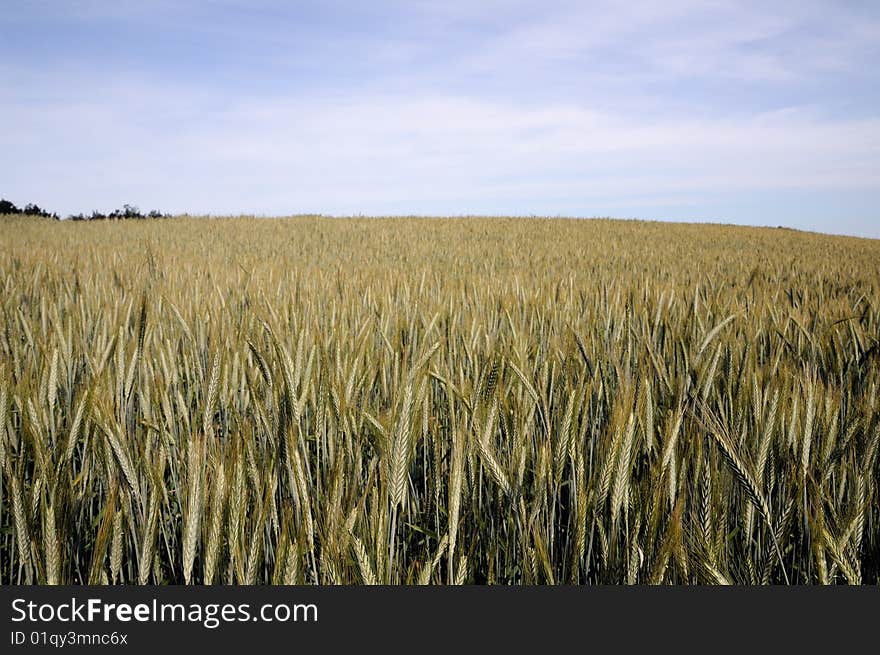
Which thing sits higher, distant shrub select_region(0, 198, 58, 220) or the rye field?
distant shrub select_region(0, 198, 58, 220)

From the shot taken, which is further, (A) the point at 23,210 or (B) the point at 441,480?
(A) the point at 23,210

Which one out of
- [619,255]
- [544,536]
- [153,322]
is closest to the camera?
[544,536]

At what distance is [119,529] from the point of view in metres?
0.72

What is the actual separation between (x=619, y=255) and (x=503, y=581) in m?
6.93

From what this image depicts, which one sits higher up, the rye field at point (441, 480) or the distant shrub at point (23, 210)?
the distant shrub at point (23, 210)

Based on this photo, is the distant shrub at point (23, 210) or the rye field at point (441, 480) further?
the distant shrub at point (23, 210)

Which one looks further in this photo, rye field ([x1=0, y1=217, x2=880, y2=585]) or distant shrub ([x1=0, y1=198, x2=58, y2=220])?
distant shrub ([x1=0, y1=198, x2=58, y2=220])

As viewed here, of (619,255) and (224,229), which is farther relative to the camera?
(224,229)

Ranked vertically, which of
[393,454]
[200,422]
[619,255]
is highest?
[619,255]

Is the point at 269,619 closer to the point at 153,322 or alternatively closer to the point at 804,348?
the point at 153,322

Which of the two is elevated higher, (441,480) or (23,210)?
(23,210)

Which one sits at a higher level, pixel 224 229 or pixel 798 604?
pixel 224 229

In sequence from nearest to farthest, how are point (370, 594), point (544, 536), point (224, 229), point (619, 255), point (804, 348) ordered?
1. point (370, 594)
2. point (544, 536)
3. point (804, 348)
4. point (619, 255)
5. point (224, 229)

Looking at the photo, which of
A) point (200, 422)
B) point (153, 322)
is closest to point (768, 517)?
point (200, 422)
